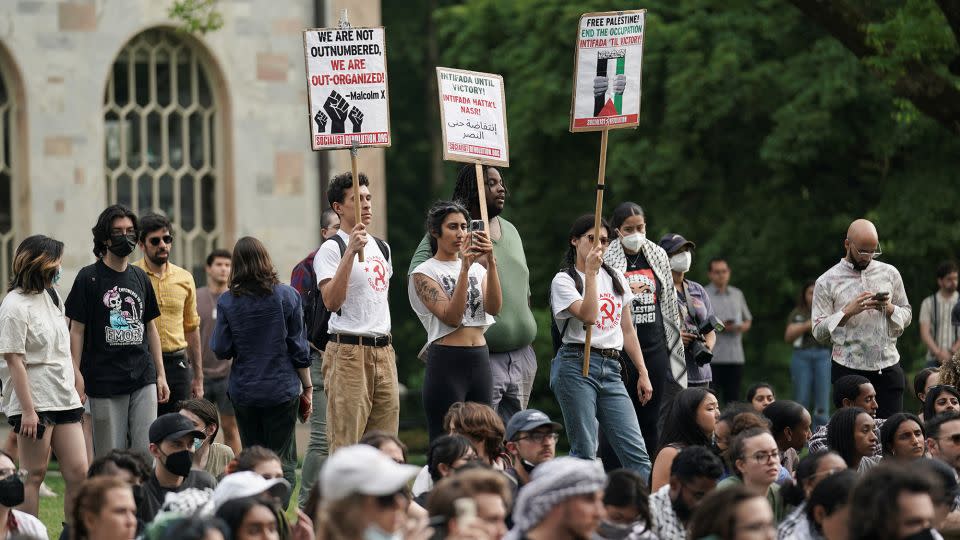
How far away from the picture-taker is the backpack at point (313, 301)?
1132 cm

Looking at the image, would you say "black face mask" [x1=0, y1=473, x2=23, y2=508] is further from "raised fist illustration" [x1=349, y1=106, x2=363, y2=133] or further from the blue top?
"raised fist illustration" [x1=349, y1=106, x2=363, y2=133]

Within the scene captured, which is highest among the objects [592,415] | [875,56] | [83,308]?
[875,56]

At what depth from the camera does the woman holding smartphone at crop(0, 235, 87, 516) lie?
10523 mm

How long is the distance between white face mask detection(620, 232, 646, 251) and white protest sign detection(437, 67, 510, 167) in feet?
3.80

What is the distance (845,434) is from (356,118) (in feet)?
11.5

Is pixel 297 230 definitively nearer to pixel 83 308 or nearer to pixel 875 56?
pixel 875 56

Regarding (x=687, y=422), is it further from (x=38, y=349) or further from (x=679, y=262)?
(x=38, y=349)

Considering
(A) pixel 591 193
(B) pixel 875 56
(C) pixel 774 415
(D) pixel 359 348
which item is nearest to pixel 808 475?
(C) pixel 774 415

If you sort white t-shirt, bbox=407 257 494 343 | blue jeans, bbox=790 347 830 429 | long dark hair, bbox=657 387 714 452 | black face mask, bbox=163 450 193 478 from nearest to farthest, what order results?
black face mask, bbox=163 450 193 478, long dark hair, bbox=657 387 714 452, white t-shirt, bbox=407 257 494 343, blue jeans, bbox=790 347 830 429

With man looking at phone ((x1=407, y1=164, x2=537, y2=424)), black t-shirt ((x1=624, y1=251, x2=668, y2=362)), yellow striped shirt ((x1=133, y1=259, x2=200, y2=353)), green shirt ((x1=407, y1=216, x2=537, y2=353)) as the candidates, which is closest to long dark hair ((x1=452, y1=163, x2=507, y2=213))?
man looking at phone ((x1=407, y1=164, x2=537, y2=424))

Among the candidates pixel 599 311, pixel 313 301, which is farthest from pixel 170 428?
pixel 599 311

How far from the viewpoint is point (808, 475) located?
8.92m

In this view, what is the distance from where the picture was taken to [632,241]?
487 inches

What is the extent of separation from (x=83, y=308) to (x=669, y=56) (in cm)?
1335
